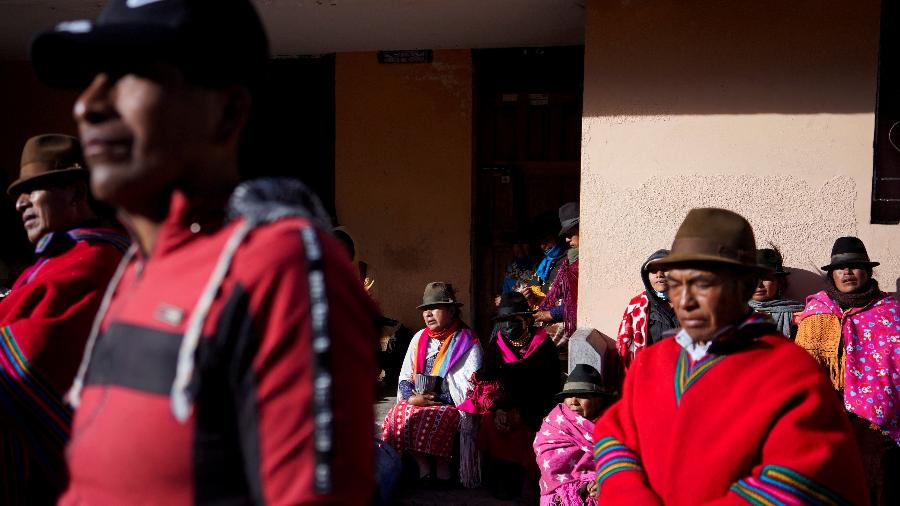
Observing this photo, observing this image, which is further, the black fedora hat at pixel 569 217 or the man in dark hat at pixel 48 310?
the black fedora hat at pixel 569 217

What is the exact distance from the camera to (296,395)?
3.54 ft

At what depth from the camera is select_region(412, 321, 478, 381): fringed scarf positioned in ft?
20.5

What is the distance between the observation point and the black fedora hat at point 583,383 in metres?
5.18

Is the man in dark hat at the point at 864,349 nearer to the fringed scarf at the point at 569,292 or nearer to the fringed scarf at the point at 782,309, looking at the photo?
the fringed scarf at the point at 782,309

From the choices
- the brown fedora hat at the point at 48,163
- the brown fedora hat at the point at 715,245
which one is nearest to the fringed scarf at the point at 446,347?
the brown fedora hat at the point at 715,245

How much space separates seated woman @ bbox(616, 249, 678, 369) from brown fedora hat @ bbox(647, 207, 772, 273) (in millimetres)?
2339

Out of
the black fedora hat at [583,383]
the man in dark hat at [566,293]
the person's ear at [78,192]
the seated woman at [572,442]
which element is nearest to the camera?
the person's ear at [78,192]

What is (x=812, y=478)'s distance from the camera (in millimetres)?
2615

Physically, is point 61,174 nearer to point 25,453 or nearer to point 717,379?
point 25,453

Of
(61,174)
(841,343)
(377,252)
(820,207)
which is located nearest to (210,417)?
(61,174)

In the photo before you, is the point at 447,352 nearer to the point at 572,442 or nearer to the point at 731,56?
the point at 572,442

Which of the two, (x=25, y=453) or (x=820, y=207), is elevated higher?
(x=820, y=207)

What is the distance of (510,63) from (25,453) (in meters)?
6.54

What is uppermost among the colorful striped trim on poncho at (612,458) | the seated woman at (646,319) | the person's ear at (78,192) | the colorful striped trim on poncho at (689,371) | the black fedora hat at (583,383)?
the person's ear at (78,192)
